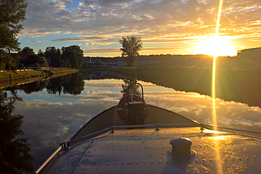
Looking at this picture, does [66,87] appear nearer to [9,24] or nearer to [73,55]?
[9,24]

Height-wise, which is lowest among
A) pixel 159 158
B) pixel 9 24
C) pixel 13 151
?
pixel 13 151

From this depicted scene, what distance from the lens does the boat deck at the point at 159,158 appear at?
3.88 metres

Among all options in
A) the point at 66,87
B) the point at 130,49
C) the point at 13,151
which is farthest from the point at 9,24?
the point at 130,49

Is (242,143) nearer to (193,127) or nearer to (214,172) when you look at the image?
(214,172)

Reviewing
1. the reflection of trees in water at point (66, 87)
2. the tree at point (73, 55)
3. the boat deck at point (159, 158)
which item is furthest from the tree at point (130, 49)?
the boat deck at point (159, 158)

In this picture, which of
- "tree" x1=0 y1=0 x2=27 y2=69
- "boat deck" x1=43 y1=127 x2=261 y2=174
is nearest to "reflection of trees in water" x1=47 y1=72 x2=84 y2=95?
"tree" x1=0 y1=0 x2=27 y2=69

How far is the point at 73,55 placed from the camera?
129875 mm

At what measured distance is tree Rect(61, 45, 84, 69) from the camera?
129500mm

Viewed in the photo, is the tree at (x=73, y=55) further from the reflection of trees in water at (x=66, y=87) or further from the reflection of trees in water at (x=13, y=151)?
the reflection of trees in water at (x=13, y=151)

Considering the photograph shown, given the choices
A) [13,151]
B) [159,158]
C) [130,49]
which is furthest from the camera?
[130,49]

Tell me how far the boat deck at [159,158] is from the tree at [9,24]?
109 ft

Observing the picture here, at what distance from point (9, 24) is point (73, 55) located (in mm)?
97168

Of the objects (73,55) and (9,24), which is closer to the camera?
(9,24)

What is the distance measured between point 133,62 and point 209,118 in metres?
103
